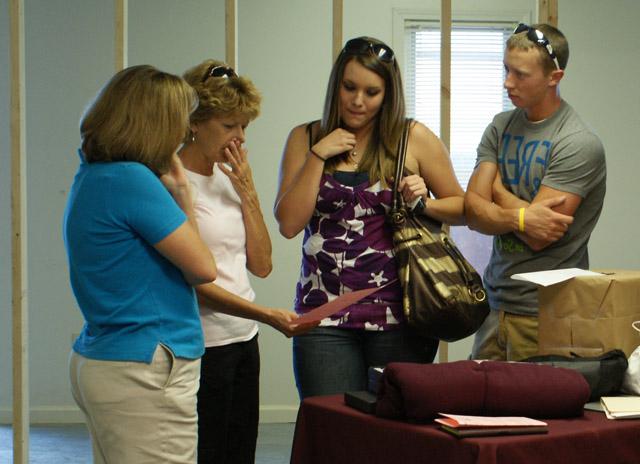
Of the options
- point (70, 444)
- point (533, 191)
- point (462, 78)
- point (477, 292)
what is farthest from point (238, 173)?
point (462, 78)

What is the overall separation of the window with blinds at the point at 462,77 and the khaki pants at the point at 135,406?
13.7ft

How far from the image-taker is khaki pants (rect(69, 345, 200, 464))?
1776 millimetres

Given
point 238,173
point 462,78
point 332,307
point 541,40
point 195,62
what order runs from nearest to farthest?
point 332,307
point 238,173
point 541,40
point 195,62
point 462,78

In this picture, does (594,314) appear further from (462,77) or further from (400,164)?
(462,77)

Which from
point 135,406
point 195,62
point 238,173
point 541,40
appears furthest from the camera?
point 195,62

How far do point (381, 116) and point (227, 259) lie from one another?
0.57m

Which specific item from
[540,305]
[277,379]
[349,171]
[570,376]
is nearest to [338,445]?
[570,376]

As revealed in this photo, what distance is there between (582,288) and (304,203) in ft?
2.41

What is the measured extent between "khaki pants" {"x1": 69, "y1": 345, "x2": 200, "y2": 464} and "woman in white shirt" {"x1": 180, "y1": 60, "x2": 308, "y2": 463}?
41 cm

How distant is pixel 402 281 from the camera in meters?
2.32

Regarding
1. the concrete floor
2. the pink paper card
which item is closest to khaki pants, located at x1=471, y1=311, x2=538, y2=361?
the pink paper card

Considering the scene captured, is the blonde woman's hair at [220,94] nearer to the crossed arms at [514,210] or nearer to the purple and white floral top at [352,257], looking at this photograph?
the purple and white floral top at [352,257]

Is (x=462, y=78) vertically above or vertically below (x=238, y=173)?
above

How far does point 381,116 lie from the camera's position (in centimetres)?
244
